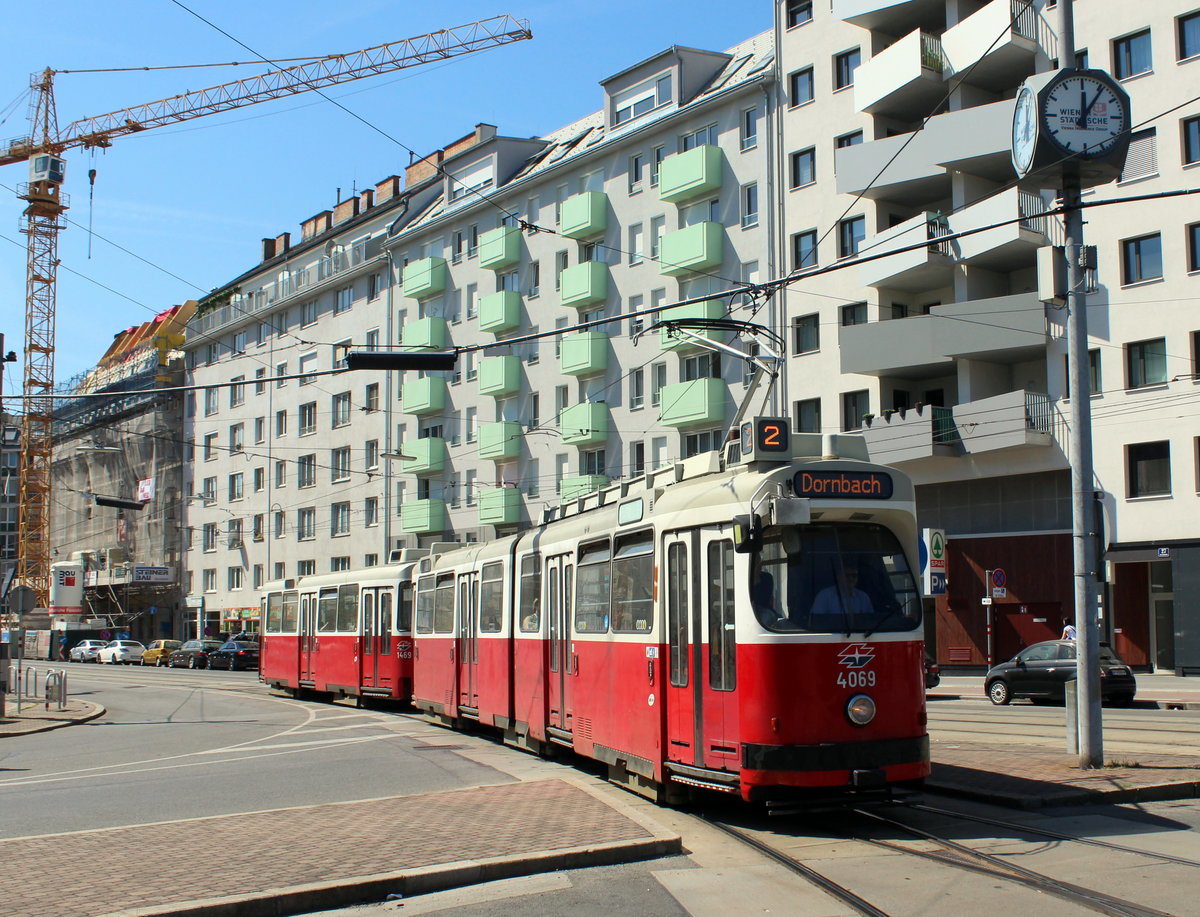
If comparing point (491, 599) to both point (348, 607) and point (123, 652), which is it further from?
point (123, 652)

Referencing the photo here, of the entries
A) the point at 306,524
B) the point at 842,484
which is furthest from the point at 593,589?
the point at 306,524

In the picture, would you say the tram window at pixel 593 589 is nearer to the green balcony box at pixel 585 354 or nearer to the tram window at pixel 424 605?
the tram window at pixel 424 605

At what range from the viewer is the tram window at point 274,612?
32688 millimetres

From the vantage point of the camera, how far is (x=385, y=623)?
25.0 m

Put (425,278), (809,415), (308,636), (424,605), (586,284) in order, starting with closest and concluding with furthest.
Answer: (424,605)
(308,636)
(809,415)
(586,284)
(425,278)

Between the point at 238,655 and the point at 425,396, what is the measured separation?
44.7ft

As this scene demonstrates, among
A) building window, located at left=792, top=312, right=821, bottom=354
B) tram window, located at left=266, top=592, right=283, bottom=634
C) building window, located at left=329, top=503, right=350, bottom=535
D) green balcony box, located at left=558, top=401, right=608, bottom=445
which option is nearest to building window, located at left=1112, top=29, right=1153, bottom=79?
building window, located at left=792, top=312, right=821, bottom=354

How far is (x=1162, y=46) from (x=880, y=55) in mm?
8019

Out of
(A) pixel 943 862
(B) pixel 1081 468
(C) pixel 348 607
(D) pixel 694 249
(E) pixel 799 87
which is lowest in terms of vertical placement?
(A) pixel 943 862

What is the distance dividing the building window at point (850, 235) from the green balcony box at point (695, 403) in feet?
18.8

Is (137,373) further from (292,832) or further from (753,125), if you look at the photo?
(292,832)

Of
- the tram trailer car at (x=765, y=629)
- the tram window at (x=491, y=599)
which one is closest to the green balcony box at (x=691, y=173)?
the tram window at (x=491, y=599)

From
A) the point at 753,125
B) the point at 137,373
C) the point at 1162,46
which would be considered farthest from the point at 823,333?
the point at 137,373

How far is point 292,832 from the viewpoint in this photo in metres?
9.47
